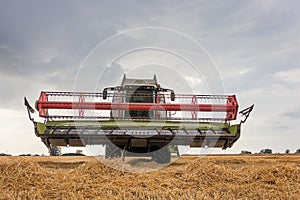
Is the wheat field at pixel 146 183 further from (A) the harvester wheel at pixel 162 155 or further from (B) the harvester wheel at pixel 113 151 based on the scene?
(A) the harvester wheel at pixel 162 155

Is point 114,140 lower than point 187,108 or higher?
lower

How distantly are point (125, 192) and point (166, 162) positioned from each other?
453 centimetres

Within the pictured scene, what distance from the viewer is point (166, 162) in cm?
912

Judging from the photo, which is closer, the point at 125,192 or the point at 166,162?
the point at 125,192

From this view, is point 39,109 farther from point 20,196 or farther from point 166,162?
point 20,196

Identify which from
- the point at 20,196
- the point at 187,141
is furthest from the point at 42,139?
the point at 20,196

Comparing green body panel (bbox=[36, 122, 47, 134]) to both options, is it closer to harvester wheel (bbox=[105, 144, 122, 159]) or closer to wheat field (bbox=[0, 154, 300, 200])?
harvester wheel (bbox=[105, 144, 122, 159])

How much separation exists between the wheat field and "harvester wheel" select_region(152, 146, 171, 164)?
2898mm

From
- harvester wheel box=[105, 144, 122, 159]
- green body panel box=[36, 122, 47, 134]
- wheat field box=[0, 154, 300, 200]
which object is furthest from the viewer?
harvester wheel box=[105, 144, 122, 159]

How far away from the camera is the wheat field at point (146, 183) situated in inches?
182

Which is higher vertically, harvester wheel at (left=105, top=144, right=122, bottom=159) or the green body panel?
the green body panel

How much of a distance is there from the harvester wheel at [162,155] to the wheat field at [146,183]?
2.90 metres

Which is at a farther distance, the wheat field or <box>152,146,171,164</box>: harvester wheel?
<box>152,146,171,164</box>: harvester wheel

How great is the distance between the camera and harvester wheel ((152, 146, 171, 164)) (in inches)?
363
